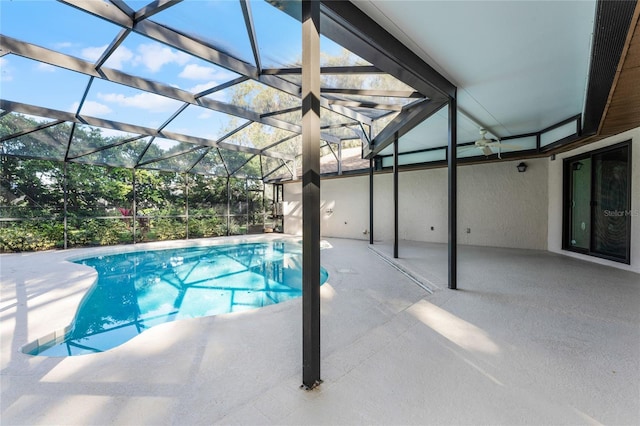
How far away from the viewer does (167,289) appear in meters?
5.05

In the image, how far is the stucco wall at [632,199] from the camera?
14.4 feet

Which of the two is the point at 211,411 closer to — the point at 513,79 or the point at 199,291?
the point at 199,291

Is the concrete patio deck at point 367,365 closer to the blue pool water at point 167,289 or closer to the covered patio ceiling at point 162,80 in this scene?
the blue pool water at point 167,289

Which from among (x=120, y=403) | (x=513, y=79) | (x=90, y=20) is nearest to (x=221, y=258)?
(x=90, y=20)

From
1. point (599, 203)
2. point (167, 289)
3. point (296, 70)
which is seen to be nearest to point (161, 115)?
point (167, 289)

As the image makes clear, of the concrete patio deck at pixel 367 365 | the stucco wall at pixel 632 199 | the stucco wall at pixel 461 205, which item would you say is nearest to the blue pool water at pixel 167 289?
the concrete patio deck at pixel 367 365

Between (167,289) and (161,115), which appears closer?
(167,289)

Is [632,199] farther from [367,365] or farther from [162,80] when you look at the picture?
[162,80]

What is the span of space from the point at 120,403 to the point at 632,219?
704cm

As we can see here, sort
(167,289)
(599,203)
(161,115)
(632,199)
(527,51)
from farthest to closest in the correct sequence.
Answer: (161,115) < (599,203) < (167,289) < (632,199) < (527,51)

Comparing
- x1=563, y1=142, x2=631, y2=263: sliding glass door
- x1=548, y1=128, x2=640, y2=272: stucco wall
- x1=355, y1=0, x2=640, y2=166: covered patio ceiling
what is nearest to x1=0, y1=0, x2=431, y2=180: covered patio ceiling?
x1=355, y1=0, x2=640, y2=166: covered patio ceiling

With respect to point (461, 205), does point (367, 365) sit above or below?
below

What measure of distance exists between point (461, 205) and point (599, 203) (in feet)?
9.81

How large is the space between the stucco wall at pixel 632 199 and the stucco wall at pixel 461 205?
196 millimetres
